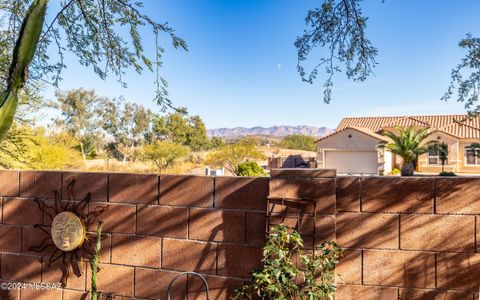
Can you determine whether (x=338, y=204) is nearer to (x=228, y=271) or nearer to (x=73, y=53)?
(x=228, y=271)

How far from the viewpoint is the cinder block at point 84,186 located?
231cm

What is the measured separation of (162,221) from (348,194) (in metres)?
1.22

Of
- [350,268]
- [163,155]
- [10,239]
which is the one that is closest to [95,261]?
[10,239]

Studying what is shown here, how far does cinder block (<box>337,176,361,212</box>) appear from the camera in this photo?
6.31 ft

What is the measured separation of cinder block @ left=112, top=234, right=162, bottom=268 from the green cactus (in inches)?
41.1

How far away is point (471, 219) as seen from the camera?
1785 mm

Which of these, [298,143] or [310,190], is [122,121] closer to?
[298,143]

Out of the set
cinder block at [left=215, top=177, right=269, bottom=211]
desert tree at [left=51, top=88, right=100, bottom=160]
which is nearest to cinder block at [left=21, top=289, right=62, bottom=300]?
cinder block at [left=215, top=177, right=269, bottom=211]

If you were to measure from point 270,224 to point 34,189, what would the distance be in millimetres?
1790

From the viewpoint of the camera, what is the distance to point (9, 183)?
2.48m

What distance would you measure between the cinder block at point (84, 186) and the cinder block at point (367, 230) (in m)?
1.61

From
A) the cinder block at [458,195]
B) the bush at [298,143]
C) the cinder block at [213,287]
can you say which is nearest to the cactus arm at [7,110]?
the cinder block at [213,287]

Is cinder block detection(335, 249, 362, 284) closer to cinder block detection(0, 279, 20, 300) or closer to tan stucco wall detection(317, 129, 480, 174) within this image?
cinder block detection(0, 279, 20, 300)

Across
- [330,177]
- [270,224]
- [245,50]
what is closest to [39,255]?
[270,224]
